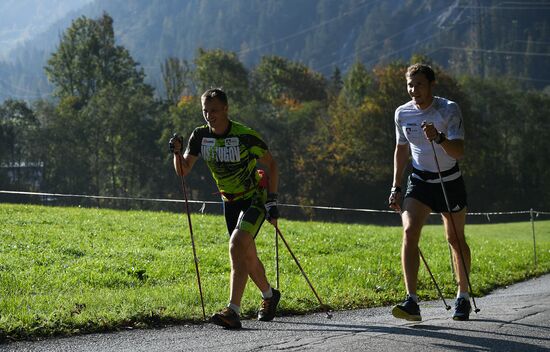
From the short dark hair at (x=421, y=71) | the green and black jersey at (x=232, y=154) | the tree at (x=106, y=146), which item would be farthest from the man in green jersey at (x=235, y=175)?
the tree at (x=106, y=146)

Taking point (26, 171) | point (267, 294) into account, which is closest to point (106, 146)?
point (26, 171)

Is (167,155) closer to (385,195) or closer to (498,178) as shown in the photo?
(385,195)

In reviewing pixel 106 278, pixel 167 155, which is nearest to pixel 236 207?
pixel 106 278

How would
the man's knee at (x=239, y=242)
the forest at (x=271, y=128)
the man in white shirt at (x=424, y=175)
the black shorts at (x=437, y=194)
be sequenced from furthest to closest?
1. the forest at (x=271, y=128)
2. the black shorts at (x=437, y=194)
3. the man in white shirt at (x=424, y=175)
4. the man's knee at (x=239, y=242)

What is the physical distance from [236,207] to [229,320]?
3.80 feet

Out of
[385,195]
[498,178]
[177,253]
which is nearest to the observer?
[177,253]

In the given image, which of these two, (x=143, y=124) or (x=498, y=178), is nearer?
(x=498, y=178)

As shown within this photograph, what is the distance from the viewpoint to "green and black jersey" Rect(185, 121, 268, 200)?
28.3 feet

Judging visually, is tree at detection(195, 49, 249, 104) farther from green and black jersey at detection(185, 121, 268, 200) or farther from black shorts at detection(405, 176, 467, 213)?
green and black jersey at detection(185, 121, 268, 200)

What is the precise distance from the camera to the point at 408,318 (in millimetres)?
8625

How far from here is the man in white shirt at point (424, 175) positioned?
28.8 ft

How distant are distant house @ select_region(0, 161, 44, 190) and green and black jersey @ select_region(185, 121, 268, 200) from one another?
87.5 meters

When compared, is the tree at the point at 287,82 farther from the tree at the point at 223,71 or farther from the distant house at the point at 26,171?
the distant house at the point at 26,171

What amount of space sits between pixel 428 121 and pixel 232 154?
2013 mm
